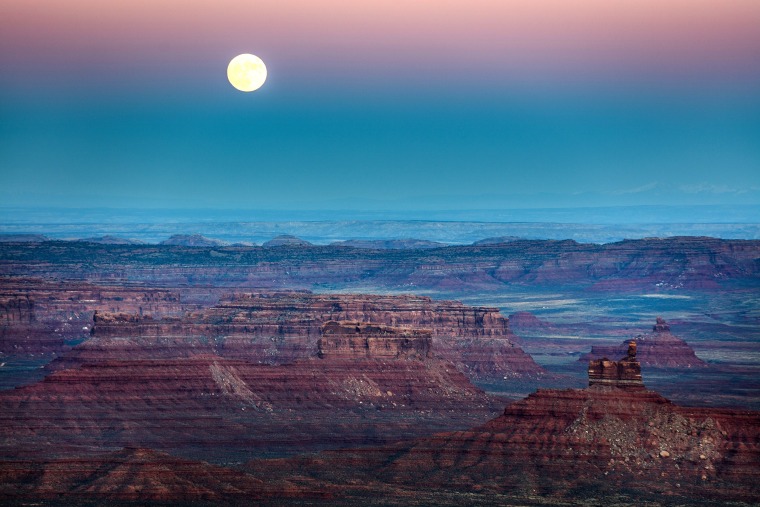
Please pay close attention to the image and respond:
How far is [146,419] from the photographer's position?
14425cm

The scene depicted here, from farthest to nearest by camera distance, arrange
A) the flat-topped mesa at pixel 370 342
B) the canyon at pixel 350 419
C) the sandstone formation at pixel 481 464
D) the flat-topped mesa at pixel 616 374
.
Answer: the flat-topped mesa at pixel 370 342
the flat-topped mesa at pixel 616 374
the canyon at pixel 350 419
the sandstone formation at pixel 481 464

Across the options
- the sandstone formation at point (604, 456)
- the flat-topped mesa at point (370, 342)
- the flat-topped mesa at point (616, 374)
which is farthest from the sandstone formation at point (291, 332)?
the flat-topped mesa at point (616, 374)

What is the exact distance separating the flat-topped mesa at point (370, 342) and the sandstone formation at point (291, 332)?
123 centimetres

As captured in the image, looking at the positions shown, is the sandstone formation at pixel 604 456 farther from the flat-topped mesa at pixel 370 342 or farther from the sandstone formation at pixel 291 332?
the sandstone formation at pixel 291 332

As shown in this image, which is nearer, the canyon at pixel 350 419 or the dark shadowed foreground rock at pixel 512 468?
the dark shadowed foreground rock at pixel 512 468

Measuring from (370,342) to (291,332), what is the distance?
→ 23348 mm

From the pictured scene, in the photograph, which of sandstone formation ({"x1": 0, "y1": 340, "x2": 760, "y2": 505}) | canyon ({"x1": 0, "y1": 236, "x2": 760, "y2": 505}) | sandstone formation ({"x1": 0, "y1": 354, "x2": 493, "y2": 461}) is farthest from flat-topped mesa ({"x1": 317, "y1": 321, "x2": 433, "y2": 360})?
sandstone formation ({"x1": 0, "y1": 340, "x2": 760, "y2": 505})

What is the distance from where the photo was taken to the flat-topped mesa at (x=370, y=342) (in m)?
162

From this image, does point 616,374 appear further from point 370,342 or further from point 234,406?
point 370,342

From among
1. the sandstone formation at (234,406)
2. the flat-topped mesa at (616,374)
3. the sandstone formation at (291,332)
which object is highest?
the flat-topped mesa at (616,374)

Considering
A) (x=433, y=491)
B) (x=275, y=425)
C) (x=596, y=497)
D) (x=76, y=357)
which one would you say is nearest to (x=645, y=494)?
(x=596, y=497)

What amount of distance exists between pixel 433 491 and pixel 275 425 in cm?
3633

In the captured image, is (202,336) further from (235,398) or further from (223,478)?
(223,478)

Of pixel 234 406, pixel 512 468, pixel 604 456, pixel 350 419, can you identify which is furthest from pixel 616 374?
pixel 234 406
